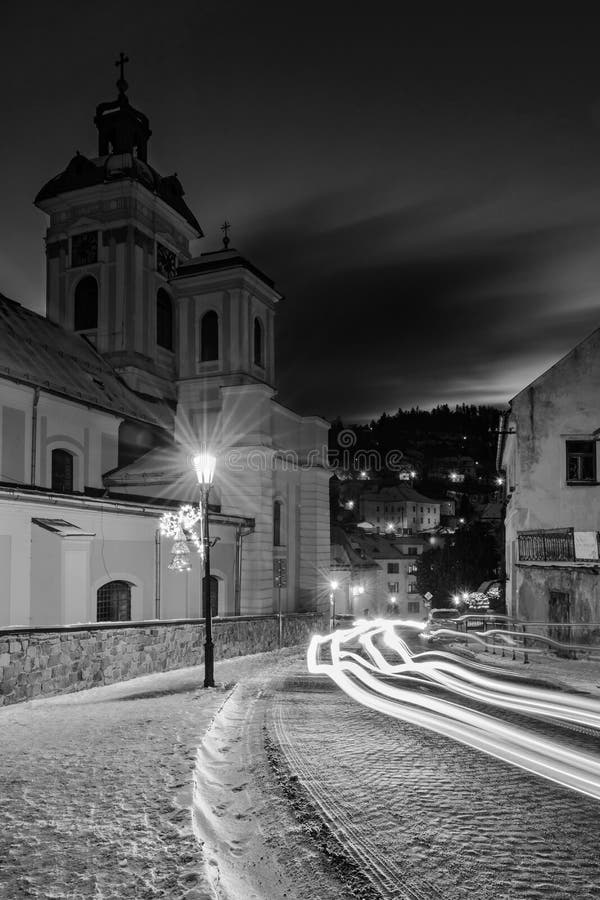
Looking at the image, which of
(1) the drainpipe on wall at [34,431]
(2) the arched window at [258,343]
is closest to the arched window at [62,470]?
(1) the drainpipe on wall at [34,431]

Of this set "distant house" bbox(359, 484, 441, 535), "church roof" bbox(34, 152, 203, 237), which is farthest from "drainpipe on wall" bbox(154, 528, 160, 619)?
"distant house" bbox(359, 484, 441, 535)

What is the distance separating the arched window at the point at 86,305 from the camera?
37.9m

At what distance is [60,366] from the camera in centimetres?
2822

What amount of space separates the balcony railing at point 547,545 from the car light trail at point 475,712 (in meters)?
7.09

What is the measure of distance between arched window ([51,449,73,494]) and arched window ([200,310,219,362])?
11.5 metres

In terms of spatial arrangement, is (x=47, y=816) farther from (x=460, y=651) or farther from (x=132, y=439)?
(x=132, y=439)

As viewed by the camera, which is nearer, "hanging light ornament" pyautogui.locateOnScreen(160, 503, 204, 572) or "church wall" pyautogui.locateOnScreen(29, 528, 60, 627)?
"church wall" pyautogui.locateOnScreen(29, 528, 60, 627)

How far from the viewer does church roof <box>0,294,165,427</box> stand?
25.2 m

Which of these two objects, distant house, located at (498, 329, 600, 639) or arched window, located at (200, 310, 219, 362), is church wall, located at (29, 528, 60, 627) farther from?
arched window, located at (200, 310, 219, 362)

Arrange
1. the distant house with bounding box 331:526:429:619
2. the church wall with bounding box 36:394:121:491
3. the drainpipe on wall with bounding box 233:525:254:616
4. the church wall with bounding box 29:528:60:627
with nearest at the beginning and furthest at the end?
the church wall with bounding box 29:528:60:627 < the church wall with bounding box 36:394:121:491 < the drainpipe on wall with bounding box 233:525:254:616 < the distant house with bounding box 331:526:429:619

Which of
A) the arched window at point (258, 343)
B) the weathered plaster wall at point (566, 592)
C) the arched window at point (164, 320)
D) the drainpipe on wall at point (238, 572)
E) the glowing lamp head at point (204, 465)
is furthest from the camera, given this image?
the arched window at point (164, 320)

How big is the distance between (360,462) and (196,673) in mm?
176535

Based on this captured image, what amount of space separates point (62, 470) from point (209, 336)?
501 inches

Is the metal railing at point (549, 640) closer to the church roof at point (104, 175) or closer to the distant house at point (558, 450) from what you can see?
the distant house at point (558, 450)
